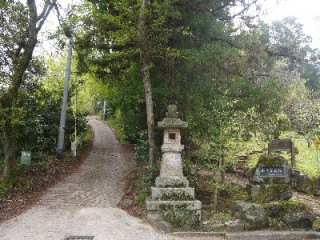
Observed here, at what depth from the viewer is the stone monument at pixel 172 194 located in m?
7.89

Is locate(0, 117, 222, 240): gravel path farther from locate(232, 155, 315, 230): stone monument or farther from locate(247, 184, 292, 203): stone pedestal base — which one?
locate(247, 184, 292, 203): stone pedestal base

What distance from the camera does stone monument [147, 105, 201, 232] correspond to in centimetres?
789

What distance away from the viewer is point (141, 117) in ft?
46.0

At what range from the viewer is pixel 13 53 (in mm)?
10211

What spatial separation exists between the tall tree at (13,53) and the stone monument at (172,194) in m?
4.66

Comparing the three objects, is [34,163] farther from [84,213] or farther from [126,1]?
[126,1]

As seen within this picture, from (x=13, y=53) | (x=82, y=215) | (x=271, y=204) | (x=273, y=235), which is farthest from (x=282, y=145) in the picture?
(x=13, y=53)

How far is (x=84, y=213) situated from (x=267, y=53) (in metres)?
8.40

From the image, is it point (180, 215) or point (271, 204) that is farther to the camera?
point (180, 215)

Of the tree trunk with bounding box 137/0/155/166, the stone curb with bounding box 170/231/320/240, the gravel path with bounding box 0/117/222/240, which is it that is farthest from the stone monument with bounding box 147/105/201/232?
the stone curb with bounding box 170/231/320/240

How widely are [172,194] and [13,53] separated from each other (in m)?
6.75

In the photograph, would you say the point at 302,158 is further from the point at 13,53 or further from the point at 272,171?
the point at 13,53

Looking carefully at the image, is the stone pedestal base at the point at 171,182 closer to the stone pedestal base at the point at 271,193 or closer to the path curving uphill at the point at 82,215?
the path curving uphill at the point at 82,215

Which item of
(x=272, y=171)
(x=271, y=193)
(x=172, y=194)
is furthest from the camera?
(x=172, y=194)
